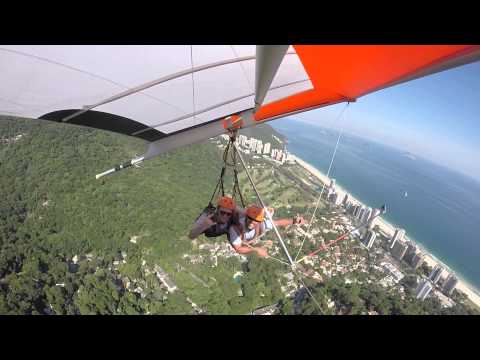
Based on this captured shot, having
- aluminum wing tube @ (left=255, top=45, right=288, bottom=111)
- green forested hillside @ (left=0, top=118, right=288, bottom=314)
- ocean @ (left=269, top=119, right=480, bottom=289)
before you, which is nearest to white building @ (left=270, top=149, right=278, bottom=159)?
ocean @ (left=269, top=119, right=480, bottom=289)

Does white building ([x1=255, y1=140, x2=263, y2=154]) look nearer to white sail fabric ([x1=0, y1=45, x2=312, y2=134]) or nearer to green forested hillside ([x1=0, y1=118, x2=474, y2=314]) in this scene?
green forested hillside ([x1=0, y1=118, x2=474, y2=314])

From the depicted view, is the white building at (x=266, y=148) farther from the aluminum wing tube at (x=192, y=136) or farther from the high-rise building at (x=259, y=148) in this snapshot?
the aluminum wing tube at (x=192, y=136)

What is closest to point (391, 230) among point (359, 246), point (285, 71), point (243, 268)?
point (359, 246)

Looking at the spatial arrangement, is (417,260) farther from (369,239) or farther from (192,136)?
(192,136)

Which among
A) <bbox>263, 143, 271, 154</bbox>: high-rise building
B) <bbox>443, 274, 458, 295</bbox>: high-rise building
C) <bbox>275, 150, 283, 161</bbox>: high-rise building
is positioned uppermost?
<bbox>263, 143, 271, 154</bbox>: high-rise building

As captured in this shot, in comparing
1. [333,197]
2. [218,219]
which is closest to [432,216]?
[333,197]
